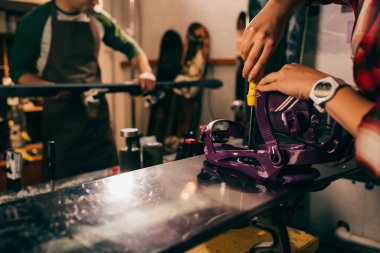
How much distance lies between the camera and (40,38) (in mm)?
2537

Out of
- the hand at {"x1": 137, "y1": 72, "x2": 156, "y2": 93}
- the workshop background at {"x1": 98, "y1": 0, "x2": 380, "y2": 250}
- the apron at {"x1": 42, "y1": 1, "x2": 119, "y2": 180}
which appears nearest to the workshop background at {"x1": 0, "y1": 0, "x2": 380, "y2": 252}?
the workshop background at {"x1": 98, "y1": 0, "x2": 380, "y2": 250}

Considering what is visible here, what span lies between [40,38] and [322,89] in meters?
2.30

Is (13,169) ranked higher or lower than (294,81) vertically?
lower

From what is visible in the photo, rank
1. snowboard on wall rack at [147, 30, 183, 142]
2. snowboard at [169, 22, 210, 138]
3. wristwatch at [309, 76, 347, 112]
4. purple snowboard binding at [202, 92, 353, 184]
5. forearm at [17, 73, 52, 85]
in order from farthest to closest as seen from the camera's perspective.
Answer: snowboard on wall rack at [147, 30, 183, 142] < snowboard at [169, 22, 210, 138] < forearm at [17, 73, 52, 85] < purple snowboard binding at [202, 92, 353, 184] < wristwatch at [309, 76, 347, 112]

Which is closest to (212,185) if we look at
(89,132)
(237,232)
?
(237,232)

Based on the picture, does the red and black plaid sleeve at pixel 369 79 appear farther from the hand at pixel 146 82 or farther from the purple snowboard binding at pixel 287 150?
the hand at pixel 146 82

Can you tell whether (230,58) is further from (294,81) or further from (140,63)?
(294,81)

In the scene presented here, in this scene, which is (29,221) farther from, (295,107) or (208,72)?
(208,72)

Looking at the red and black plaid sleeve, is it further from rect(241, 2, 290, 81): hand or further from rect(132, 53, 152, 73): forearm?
rect(132, 53, 152, 73): forearm

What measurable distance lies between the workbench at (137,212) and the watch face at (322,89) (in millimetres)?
268

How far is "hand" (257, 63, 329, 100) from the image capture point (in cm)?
84

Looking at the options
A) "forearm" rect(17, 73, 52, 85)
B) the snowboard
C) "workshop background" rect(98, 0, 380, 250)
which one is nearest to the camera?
"workshop background" rect(98, 0, 380, 250)

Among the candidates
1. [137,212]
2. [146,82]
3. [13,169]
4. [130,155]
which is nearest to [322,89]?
[137,212]

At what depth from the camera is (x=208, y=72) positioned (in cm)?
405
